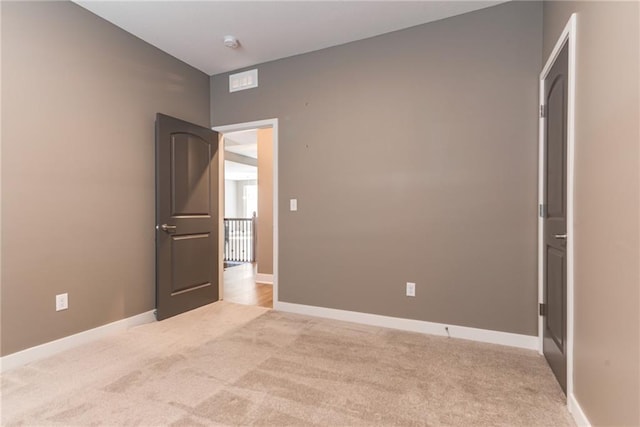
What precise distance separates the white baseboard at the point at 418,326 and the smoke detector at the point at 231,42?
8.67 ft

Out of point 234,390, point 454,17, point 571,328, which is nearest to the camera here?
point 571,328

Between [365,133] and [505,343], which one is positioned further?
[365,133]

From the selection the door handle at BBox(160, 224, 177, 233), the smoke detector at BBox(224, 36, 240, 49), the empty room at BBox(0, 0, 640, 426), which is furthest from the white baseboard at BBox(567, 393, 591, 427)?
the smoke detector at BBox(224, 36, 240, 49)

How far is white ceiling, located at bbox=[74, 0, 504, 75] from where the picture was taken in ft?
8.13

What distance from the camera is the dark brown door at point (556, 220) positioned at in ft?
6.08

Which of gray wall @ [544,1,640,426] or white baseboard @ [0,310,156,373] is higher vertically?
gray wall @ [544,1,640,426]

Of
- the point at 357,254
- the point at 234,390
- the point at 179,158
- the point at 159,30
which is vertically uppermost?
the point at 159,30

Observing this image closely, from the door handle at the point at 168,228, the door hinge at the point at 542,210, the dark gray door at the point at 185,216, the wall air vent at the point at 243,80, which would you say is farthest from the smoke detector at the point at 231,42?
the door hinge at the point at 542,210

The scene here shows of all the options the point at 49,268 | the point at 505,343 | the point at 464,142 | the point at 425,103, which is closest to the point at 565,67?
the point at 464,142

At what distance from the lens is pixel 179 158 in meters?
3.22

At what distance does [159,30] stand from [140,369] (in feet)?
9.15

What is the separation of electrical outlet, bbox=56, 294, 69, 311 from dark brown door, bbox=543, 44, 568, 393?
341 cm

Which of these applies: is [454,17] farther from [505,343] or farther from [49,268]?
[49,268]

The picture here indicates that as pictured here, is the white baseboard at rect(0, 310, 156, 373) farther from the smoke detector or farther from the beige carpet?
the smoke detector
